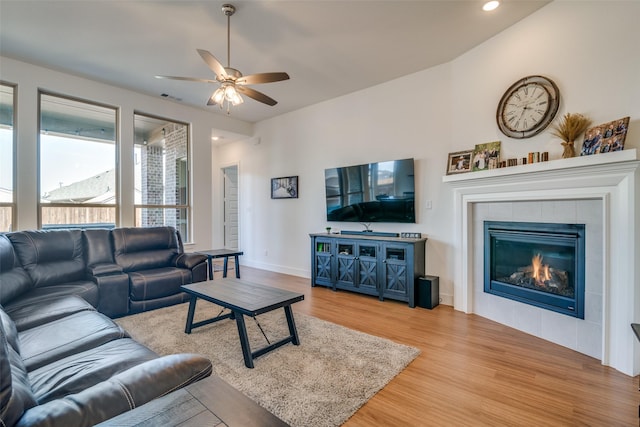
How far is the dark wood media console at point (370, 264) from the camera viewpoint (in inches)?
146

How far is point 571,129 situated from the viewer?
99.4 inches

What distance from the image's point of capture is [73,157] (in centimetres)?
427

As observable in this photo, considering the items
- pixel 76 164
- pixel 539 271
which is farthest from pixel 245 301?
pixel 76 164

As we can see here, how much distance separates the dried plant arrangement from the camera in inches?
98.5

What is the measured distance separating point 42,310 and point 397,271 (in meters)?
3.48

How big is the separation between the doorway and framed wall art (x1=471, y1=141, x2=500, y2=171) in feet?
18.1

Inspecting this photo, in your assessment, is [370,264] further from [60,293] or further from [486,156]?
[60,293]

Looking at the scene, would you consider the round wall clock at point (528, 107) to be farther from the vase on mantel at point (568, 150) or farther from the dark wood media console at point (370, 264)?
the dark wood media console at point (370, 264)

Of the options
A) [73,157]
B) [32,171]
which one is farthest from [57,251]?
[73,157]

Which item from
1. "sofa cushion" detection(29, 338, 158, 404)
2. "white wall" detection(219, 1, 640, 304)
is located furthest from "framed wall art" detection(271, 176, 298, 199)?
"sofa cushion" detection(29, 338, 158, 404)

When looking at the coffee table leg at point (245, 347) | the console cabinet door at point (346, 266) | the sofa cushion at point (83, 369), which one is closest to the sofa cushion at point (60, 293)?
the sofa cushion at point (83, 369)

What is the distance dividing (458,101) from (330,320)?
9.97 ft

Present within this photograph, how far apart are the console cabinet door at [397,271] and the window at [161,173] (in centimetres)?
367

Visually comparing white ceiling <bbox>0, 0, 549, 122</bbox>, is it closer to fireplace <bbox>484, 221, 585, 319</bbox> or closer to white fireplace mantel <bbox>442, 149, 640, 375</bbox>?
white fireplace mantel <bbox>442, 149, 640, 375</bbox>
